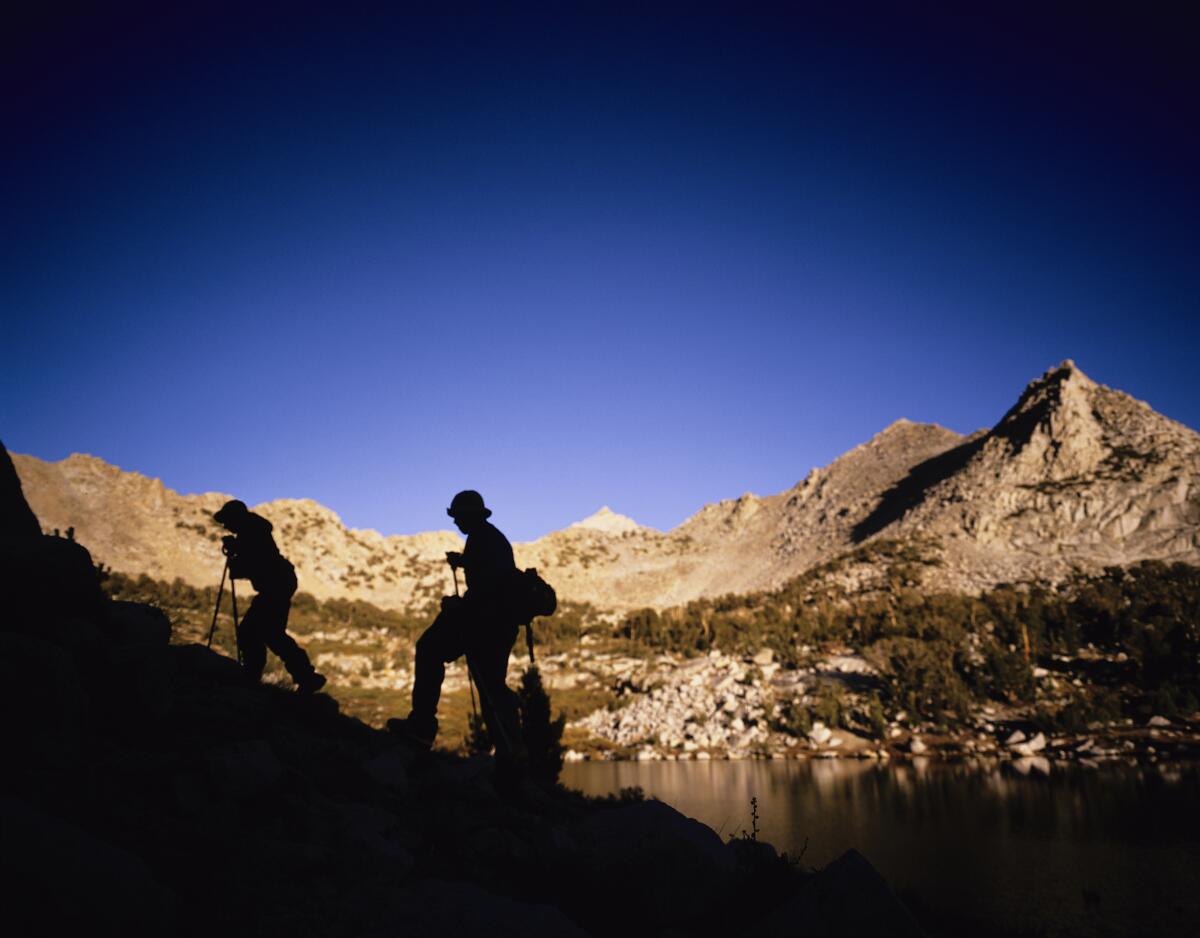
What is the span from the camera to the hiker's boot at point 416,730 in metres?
5.98

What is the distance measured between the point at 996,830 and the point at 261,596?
17.9 m

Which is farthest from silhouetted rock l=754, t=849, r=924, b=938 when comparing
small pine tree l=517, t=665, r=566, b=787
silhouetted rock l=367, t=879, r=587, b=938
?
small pine tree l=517, t=665, r=566, b=787

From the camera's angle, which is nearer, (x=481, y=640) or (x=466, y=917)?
(x=466, y=917)

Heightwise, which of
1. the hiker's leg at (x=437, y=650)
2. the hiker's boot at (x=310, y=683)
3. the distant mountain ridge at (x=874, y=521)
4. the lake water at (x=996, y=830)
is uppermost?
the distant mountain ridge at (x=874, y=521)

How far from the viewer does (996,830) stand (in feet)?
51.2

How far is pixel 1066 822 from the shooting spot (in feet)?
52.5

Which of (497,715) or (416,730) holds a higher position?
(497,715)

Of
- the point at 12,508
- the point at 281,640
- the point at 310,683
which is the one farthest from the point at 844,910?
the point at 281,640

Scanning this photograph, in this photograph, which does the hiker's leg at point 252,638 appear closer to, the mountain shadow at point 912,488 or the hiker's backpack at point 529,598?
the hiker's backpack at point 529,598

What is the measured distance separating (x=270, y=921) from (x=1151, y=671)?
41.1m

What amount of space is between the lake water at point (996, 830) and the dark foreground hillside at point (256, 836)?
3117 mm

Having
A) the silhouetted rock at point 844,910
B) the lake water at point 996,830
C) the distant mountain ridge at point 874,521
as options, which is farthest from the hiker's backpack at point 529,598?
the distant mountain ridge at point 874,521

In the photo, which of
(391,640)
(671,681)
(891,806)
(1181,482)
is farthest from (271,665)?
(1181,482)

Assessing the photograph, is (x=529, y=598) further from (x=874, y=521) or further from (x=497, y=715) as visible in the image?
(x=874, y=521)
